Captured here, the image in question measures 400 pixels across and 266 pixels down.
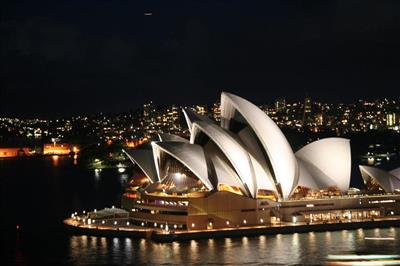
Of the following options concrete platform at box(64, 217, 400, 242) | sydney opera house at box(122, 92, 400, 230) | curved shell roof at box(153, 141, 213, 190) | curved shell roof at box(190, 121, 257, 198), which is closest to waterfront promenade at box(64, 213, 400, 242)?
concrete platform at box(64, 217, 400, 242)

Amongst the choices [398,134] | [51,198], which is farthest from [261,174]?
[398,134]

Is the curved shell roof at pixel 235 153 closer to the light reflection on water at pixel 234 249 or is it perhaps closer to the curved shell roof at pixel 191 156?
the curved shell roof at pixel 191 156

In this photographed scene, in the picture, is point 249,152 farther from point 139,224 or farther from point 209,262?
point 209,262

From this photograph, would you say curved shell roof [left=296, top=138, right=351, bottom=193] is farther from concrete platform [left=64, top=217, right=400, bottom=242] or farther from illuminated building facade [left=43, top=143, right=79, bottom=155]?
illuminated building facade [left=43, top=143, right=79, bottom=155]

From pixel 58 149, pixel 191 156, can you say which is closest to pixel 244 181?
pixel 191 156

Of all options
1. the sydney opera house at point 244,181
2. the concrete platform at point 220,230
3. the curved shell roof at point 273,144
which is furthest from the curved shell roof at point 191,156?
the curved shell roof at point 273,144

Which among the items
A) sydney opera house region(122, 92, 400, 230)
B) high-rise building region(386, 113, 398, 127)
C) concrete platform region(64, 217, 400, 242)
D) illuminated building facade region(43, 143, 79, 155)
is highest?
high-rise building region(386, 113, 398, 127)

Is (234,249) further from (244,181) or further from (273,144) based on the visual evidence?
(273,144)
